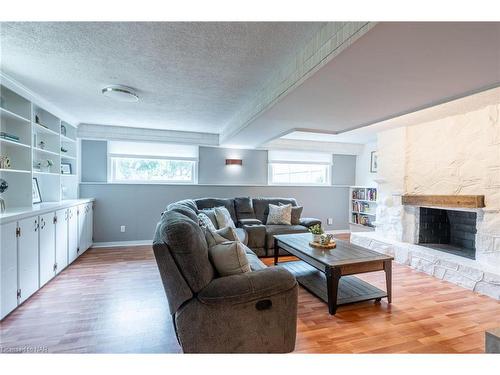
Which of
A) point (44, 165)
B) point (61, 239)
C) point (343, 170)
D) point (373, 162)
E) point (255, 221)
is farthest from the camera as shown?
point (343, 170)

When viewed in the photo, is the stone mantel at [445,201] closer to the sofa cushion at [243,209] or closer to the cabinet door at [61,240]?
the sofa cushion at [243,209]

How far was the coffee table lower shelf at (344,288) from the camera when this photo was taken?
254 centimetres

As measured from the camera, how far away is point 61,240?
3.25 m

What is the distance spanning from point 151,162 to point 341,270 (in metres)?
4.15

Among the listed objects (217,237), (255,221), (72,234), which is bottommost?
(72,234)

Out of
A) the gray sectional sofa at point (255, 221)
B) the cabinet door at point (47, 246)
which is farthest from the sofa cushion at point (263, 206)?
the cabinet door at point (47, 246)

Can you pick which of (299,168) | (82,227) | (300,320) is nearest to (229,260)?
(300,320)

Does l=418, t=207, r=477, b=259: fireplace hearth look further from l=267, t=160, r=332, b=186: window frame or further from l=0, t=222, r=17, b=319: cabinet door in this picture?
l=0, t=222, r=17, b=319: cabinet door

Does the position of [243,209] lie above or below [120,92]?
below

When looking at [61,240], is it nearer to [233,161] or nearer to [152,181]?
[152,181]

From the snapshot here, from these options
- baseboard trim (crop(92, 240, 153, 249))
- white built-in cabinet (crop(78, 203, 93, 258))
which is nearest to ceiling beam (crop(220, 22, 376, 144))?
white built-in cabinet (crop(78, 203, 93, 258))

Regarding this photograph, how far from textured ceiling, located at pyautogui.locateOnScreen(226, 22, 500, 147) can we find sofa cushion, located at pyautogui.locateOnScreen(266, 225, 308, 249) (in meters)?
1.97
